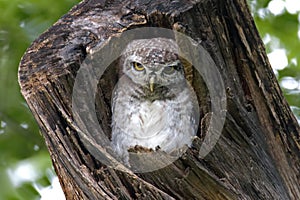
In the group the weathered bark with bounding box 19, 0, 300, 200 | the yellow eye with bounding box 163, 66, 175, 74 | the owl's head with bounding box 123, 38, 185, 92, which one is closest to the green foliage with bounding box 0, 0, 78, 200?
the owl's head with bounding box 123, 38, 185, 92

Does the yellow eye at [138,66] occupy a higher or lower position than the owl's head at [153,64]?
higher

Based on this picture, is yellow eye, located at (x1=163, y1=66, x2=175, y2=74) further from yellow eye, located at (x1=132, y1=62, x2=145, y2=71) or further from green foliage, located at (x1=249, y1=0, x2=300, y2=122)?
green foliage, located at (x1=249, y1=0, x2=300, y2=122)

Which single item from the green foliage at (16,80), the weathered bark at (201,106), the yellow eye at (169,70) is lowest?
the weathered bark at (201,106)

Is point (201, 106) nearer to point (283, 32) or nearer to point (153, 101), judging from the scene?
point (153, 101)

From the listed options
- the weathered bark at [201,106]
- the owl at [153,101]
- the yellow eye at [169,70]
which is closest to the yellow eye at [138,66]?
the owl at [153,101]

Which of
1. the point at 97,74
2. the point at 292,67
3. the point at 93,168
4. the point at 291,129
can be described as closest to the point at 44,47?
the point at 97,74

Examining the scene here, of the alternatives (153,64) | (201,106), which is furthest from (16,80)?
(201,106)

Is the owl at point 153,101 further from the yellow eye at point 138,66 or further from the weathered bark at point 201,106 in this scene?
the weathered bark at point 201,106

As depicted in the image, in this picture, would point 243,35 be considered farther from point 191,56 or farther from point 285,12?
point 285,12
